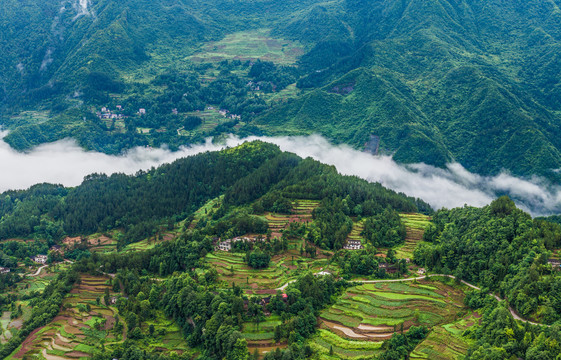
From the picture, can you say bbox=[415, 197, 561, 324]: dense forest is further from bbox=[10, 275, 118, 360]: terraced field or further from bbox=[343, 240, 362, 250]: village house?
bbox=[10, 275, 118, 360]: terraced field

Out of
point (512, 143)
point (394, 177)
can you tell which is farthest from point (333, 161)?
point (512, 143)

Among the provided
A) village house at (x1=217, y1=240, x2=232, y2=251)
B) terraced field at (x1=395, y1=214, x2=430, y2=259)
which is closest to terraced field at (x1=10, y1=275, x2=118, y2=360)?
village house at (x1=217, y1=240, x2=232, y2=251)

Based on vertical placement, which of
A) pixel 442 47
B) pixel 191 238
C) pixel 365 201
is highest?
pixel 442 47

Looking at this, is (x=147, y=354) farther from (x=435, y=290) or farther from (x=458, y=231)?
(x=458, y=231)

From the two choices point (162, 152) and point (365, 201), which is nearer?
point (365, 201)

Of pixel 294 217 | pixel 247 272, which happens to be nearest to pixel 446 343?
pixel 247 272

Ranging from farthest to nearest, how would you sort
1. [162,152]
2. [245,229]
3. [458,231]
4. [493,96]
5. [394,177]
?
[162,152], [493,96], [394,177], [245,229], [458,231]

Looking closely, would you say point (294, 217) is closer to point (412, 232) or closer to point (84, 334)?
point (412, 232)

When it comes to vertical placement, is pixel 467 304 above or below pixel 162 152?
below
